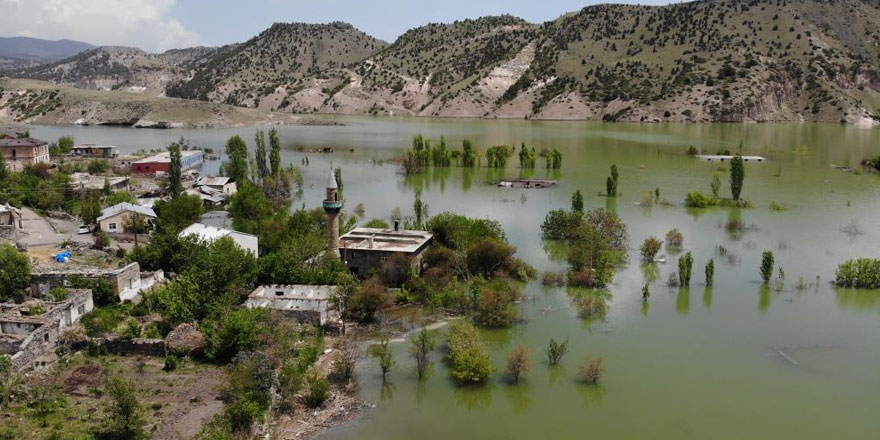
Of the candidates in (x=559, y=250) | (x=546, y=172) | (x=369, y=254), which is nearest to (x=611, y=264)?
(x=559, y=250)

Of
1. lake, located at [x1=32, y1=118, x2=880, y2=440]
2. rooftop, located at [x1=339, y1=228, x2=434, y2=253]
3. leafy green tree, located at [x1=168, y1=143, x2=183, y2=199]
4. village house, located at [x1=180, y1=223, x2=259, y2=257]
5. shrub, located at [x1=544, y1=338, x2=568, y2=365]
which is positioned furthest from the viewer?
leafy green tree, located at [x1=168, y1=143, x2=183, y2=199]

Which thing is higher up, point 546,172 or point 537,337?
point 546,172

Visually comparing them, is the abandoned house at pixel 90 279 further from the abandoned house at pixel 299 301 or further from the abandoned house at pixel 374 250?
the abandoned house at pixel 374 250

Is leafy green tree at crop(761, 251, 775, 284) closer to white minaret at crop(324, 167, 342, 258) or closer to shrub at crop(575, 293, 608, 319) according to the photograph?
shrub at crop(575, 293, 608, 319)

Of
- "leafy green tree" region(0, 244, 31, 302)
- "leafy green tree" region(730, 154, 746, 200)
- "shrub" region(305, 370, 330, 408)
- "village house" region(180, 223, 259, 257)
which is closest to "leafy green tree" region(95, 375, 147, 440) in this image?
"shrub" region(305, 370, 330, 408)

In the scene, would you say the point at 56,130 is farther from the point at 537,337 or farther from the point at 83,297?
the point at 537,337

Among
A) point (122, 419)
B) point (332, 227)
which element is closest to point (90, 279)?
point (332, 227)

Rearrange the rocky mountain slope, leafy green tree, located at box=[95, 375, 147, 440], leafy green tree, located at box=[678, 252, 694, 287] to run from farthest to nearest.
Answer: the rocky mountain slope
leafy green tree, located at box=[678, 252, 694, 287]
leafy green tree, located at box=[95, 375, 147, 440]
